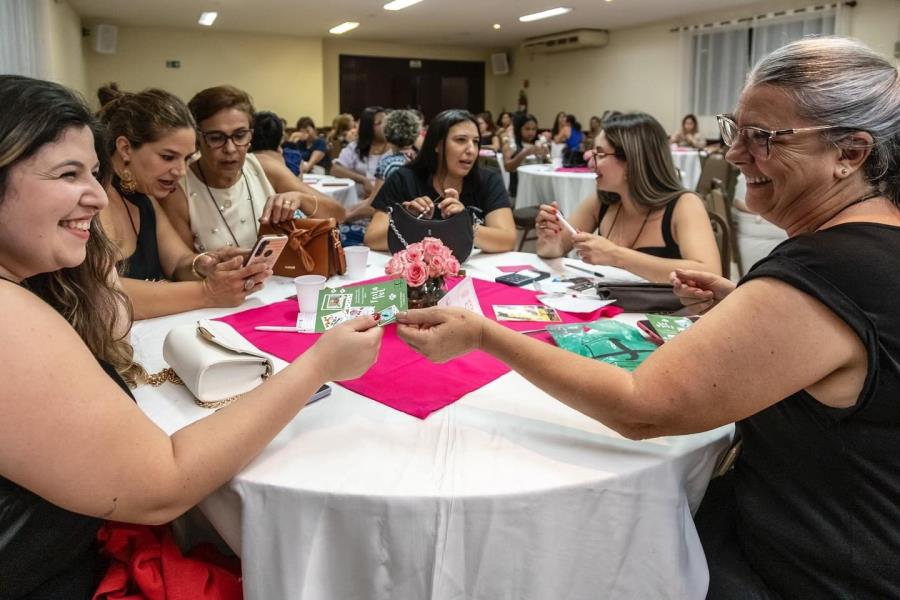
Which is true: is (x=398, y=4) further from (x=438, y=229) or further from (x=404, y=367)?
(x=404, y=367)

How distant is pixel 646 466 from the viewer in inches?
41.3

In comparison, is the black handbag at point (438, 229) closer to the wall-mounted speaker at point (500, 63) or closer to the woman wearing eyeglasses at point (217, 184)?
the woman wearing eyeglasses at point (217, 184)

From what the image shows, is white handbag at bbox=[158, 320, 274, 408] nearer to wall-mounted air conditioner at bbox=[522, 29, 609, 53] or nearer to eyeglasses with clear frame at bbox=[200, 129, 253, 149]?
eyeglasses with clear frame at bbox=[200, 129, 253, 149]

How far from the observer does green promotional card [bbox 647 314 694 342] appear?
4.94 feet

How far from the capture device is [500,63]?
17.5m

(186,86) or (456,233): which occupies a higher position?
(186,86)

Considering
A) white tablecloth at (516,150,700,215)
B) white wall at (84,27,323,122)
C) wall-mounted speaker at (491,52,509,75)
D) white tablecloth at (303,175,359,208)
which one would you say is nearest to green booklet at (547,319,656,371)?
white tablecloth at (303,175,359,208)

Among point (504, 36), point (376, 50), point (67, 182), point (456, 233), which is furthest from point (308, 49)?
point (67, 182)

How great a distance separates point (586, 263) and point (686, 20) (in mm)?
12306

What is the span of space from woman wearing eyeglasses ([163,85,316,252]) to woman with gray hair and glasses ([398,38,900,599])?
168cm

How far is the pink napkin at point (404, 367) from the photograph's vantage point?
1.28m

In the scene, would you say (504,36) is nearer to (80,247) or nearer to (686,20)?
(686,20)

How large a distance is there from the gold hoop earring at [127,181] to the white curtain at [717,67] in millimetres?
11680

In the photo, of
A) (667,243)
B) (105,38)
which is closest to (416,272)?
(667,243)
